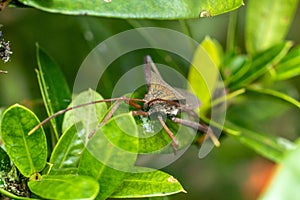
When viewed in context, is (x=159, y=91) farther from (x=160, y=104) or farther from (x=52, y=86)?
(x=52, y=86)

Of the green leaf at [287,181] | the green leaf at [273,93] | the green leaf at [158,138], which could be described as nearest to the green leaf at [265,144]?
the green leaf at [273,93]

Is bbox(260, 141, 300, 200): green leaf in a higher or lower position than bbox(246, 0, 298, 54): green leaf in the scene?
lower

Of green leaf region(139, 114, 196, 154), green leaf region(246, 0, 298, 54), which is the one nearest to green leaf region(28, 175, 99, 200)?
green leaf region(139, 114, 196, 154)

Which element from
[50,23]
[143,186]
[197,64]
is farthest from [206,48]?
[50,23]

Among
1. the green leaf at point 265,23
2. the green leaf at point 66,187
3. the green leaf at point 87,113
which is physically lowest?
the green leaf at point 66,187

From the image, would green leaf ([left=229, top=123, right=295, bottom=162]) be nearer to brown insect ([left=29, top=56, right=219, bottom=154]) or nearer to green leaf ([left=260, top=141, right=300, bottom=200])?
brown insect ([left=29, top=56, right=219, bottom=154])

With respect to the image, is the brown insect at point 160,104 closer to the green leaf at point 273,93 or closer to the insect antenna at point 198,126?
the insect antenna at point 198,126
